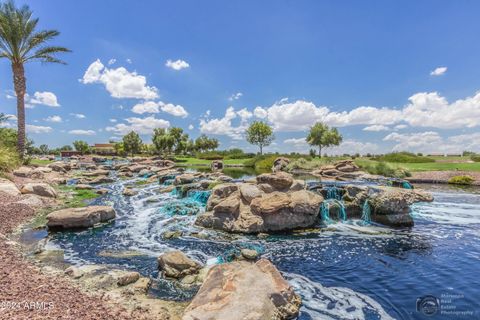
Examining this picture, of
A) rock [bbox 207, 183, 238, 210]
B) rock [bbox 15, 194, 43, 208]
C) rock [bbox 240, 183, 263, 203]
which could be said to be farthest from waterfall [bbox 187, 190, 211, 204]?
rock [bbox 15, 194, 43, 208]

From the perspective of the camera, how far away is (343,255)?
10.0 meters

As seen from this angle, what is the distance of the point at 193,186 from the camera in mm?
22922

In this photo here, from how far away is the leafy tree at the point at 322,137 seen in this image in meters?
75.0

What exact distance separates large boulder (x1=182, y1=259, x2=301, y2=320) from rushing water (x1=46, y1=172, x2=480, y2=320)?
0.67 metres

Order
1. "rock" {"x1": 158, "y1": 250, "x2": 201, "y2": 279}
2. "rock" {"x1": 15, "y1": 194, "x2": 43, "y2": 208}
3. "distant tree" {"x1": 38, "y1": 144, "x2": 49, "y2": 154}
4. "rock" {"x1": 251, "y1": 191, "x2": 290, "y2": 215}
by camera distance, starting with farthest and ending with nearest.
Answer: "distant tree" {"x1": 38, "y1": 144, "x2": 49, "y2": 154}
"rock" {"x1": 15, "y1": 194, "x2": 43, "y2": 208}
"rock" {"x1": 251, "y1": 191, "x2": 290, "y2": 215}
"rock" {"x1": 158, "y1": 250, "x2": 201, "y2": 279}

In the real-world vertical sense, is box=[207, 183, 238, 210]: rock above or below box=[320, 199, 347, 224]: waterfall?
above

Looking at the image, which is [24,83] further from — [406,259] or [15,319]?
[406,259]

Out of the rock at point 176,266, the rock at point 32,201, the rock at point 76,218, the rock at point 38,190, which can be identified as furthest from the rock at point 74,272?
the rock at point 38,190

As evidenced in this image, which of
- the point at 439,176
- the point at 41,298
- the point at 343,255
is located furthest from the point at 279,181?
the point at 439,176

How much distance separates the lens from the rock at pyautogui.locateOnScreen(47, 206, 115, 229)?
12578mm

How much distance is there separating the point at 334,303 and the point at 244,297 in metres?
2.61

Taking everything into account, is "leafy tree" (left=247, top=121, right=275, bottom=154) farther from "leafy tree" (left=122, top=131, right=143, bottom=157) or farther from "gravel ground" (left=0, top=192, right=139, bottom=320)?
"gravel ground" (left=0, top=192, right=139, bottom=320)

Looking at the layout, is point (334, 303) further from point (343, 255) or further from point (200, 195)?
point (200, 195)

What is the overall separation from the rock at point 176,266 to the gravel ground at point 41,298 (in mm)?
2111
